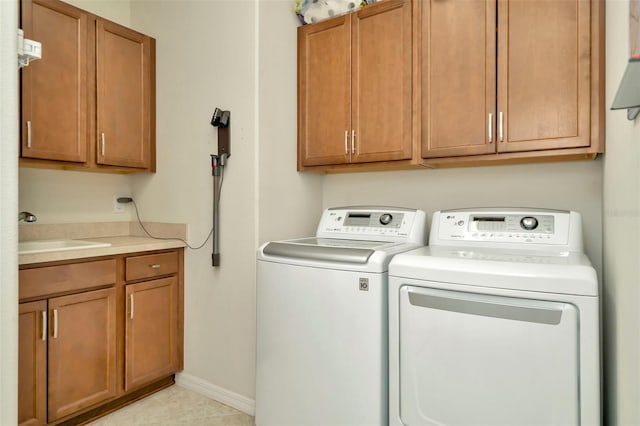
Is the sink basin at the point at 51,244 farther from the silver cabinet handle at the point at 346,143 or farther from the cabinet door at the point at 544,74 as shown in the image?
the cabinet door at the point at 544,74

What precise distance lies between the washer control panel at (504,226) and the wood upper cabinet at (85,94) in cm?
191

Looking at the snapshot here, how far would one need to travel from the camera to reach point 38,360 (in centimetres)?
178

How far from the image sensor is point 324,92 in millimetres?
2244

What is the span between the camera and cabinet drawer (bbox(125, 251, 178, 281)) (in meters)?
2.17

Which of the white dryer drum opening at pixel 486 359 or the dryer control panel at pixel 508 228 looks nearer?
the white dryer drum opening at pixel 486 359

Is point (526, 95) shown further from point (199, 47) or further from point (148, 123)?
point (148, 123)

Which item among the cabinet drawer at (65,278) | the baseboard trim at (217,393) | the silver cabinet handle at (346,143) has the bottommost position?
the baseboard trim at (217,393)

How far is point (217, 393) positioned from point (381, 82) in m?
1.95

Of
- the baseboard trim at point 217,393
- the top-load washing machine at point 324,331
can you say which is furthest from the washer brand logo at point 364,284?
the baseboard trim at point 217,393

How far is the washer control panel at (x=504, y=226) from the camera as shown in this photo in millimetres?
1671

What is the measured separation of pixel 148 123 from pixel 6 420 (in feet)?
5.77

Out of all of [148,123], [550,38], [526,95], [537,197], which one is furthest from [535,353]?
[148,123]

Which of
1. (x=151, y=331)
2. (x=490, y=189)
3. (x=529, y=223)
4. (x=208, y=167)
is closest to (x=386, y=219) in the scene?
(x=490, y=189)

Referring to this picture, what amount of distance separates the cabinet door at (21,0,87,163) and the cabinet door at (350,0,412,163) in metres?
1.53
